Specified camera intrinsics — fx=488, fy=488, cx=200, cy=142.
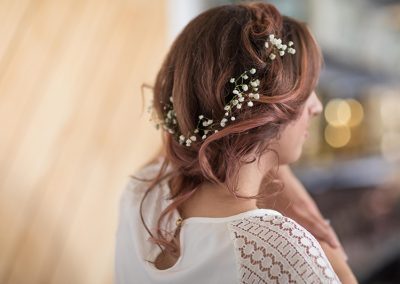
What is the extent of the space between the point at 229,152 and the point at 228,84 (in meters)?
0.13

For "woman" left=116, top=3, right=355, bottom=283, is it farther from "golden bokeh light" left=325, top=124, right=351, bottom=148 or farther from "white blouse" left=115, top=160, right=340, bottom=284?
"golden bokeh light" left=325, top=124, right=351, bottom=148

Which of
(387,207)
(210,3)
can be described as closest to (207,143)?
(210,3)

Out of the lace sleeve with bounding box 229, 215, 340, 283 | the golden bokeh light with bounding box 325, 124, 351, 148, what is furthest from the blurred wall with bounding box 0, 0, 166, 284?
the golden bokeh light with bounding box 325, 124, 351, 148

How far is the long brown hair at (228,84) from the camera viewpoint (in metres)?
0.92

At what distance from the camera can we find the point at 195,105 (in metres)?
0.95

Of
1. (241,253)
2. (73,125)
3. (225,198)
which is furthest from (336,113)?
(241,253)

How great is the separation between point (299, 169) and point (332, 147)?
0.33m

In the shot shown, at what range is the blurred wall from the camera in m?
1.34

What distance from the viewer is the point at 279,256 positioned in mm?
818

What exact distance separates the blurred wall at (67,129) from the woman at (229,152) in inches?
15.8

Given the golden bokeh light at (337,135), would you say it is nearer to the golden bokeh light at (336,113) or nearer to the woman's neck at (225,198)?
the golden bokeh light at (336,113)

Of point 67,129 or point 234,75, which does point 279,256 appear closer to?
point 234,75

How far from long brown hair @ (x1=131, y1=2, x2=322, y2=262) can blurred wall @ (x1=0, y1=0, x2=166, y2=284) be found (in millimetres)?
417

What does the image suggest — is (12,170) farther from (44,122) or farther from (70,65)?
(70,65)
